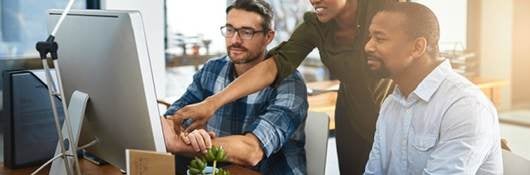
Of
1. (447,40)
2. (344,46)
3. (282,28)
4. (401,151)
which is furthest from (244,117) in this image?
(447,40)

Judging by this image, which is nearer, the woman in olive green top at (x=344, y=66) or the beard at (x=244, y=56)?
the woman in olive green top at (x=344, y=66)

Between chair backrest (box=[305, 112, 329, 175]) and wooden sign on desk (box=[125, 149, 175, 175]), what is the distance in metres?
0.68

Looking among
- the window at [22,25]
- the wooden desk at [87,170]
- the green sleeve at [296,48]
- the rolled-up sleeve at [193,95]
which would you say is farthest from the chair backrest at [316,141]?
the window at [22,25]

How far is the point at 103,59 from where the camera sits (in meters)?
1.31

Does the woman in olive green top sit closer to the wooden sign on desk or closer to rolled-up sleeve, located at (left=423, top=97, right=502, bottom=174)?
rolled-up sleeve, located at (left=423, top=97, right=502, bottom=174)

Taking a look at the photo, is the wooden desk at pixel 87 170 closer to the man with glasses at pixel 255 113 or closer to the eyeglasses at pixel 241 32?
the man with glasses at pixel 255 113

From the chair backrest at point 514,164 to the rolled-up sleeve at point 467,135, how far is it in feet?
0.06

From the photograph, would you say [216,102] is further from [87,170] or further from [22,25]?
[22,25]

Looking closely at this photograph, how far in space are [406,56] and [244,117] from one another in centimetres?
77

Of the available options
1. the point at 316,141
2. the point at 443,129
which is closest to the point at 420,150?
the point at 443,129

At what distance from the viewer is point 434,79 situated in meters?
1.38

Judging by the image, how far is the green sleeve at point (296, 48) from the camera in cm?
179

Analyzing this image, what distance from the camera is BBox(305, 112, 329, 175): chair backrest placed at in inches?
73.9

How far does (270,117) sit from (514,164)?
Result: 82 cm
